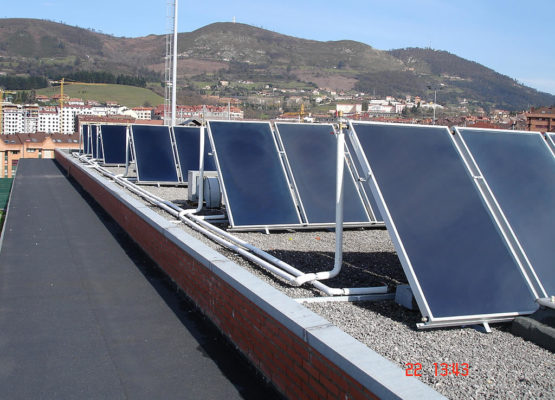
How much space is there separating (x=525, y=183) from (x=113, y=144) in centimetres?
1858

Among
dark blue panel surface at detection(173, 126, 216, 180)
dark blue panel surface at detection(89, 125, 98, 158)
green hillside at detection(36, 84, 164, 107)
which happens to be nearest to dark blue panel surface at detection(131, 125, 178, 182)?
dark blue panel surface at detection(173, 126, 216, 180)

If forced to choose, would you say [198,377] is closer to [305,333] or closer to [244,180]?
[305,333]

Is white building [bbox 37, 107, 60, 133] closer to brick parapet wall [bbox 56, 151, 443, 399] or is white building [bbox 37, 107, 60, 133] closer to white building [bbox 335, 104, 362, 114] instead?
white building [bbox 335, 104, 362, 114]

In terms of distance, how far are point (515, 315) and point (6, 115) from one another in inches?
5596

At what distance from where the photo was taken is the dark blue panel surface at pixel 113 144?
844 inches

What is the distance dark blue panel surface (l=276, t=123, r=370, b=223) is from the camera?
8914 millimetres

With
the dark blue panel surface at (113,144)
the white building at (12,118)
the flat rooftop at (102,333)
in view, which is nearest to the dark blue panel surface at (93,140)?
the dark blue panel surface at (113,144)

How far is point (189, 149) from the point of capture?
50.9ft

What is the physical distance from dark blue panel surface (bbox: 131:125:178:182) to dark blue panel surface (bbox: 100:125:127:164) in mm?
5543

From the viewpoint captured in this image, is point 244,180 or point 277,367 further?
point 244,180

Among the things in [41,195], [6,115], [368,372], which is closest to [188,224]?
[368,372]

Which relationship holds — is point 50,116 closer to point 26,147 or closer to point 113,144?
point 26,147

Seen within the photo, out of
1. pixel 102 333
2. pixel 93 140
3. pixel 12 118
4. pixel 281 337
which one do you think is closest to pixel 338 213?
pixel 281 337

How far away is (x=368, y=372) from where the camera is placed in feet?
10.5
